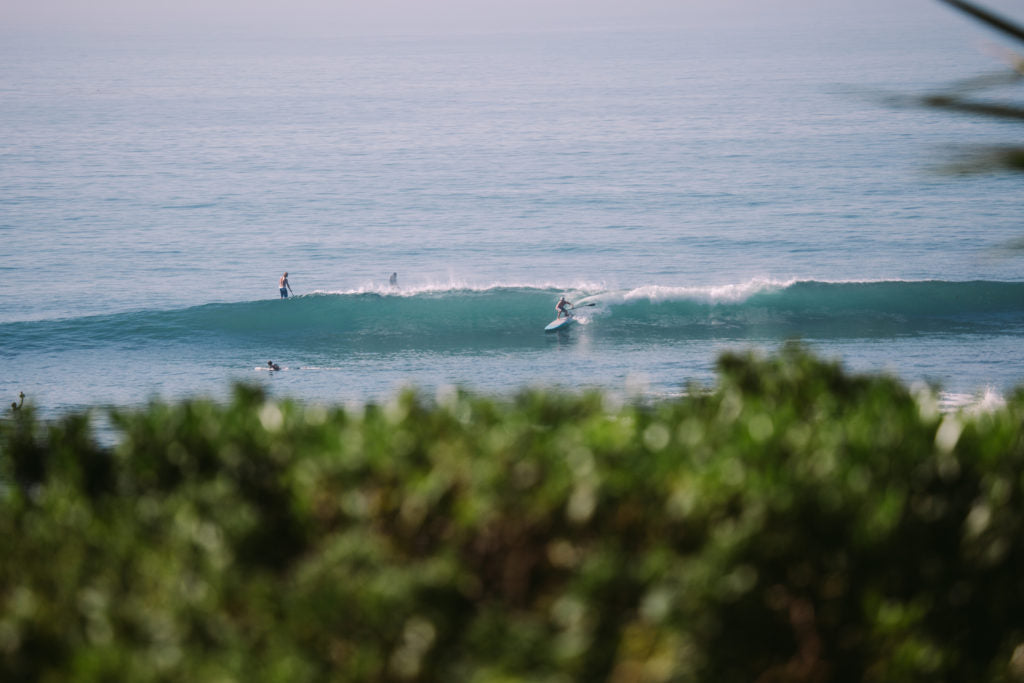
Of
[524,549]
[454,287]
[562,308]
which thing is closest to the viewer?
[524,549]

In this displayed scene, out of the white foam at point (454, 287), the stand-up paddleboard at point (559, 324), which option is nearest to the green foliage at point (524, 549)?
the stand-up paddleboard at point (559, 324)

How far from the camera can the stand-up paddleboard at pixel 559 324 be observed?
1414 inches

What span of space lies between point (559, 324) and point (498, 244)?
58.5ft

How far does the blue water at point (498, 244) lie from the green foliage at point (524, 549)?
1.22m

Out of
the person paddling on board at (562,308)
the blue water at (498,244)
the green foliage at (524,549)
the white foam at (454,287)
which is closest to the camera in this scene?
the green foliage at (524,549)

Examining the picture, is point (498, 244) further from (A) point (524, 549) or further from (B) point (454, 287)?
(A) point (524, 549)

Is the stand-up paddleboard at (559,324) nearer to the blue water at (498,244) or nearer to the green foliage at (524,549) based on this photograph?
the blue water at (498,244)

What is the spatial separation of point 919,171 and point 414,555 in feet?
9.63

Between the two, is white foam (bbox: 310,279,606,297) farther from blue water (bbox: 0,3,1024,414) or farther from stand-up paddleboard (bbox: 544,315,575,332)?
stand-up paddleboard (bbox: 544,315,575,332)

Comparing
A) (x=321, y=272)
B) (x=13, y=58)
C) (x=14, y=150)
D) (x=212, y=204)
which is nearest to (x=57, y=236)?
(x=212, y=204)

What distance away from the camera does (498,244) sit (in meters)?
53.2

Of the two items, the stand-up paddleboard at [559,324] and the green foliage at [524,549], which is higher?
the stand-up paddleboard at [559,324]

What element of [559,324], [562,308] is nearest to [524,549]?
[559,324]

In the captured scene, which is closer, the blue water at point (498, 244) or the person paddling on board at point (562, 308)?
the blue water at point (498, 244)
